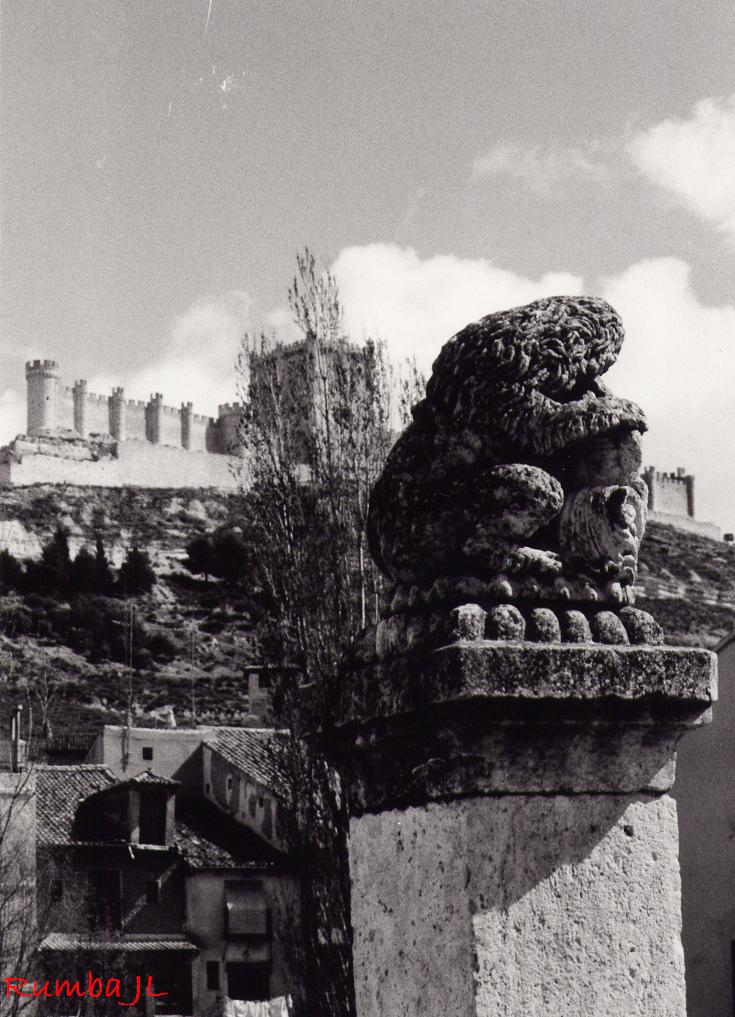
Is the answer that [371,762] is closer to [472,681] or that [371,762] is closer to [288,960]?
[472,681]

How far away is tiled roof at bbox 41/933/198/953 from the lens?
3256cm

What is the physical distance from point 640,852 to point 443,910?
0.37 metres

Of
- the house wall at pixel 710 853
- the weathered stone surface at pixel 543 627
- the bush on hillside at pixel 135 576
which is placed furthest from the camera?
the bush on hillside at pixel 135 576

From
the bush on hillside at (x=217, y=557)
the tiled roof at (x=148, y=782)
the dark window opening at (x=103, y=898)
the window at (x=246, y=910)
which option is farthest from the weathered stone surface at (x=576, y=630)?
the bush on hillside at (x=217, y=557)

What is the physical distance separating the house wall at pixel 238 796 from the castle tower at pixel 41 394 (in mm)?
64117

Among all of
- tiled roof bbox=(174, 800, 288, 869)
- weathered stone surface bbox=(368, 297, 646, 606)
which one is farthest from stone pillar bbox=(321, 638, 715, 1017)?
tiled roof bbox=(174, 800, 288, 869)

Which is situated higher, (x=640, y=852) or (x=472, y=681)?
(x=472, y=681)

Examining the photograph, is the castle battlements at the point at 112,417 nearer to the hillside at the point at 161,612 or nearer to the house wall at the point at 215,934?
the hillside at the point at 161,612

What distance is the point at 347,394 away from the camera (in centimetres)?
1969

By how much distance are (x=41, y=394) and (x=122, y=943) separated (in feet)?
240

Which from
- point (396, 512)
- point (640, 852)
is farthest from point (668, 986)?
point (396, 512)

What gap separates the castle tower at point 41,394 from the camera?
104m

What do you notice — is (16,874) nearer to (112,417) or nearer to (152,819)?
(152,819)

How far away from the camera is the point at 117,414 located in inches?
4195
